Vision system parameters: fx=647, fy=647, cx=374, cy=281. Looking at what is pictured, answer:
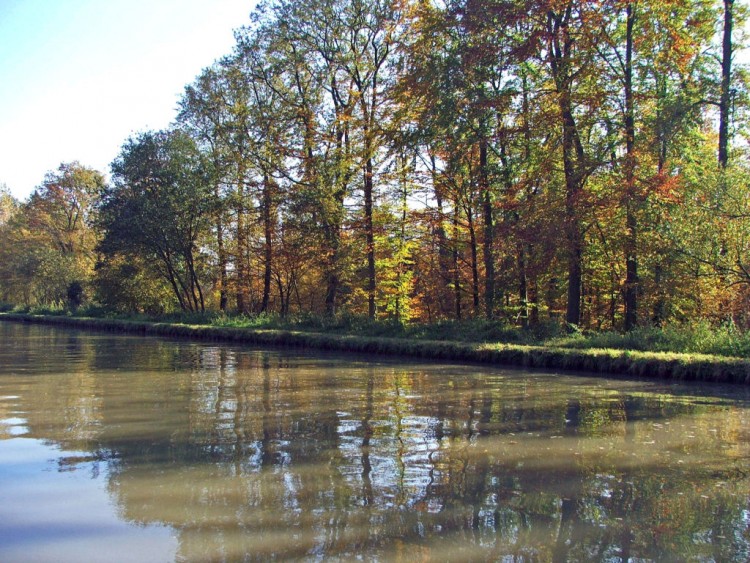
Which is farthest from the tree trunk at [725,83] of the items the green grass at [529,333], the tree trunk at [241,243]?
the tree trunk at [241,243]

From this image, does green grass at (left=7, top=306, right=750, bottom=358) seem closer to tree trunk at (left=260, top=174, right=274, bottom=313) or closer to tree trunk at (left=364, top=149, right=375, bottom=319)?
tree trunk at (left=364, top=149, right=375, bottom=319)

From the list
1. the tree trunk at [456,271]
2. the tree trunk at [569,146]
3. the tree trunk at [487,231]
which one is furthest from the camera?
the tree trunk at [456,271]

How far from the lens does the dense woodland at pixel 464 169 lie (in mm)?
16078

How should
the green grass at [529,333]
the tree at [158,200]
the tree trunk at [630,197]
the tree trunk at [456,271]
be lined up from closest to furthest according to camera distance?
1. the green grass at [529,333]
2. the tree trunk at [630,197]
3. the tree trunk at [456,271]
4. the tree at [158,200]

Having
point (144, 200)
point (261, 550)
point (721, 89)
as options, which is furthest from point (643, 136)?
point (144, 200)

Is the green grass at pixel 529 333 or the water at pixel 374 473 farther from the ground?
the green grass at pixel 529 333

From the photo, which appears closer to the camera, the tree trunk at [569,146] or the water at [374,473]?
the water at [374,473]

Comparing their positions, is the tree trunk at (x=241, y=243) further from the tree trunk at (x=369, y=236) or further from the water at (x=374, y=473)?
the water at (x=374, y=473)

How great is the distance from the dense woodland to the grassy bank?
302 cm

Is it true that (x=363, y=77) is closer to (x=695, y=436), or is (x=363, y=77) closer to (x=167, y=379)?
(x=167, y=379)

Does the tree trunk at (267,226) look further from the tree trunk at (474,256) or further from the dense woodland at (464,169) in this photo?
the tree trunk at (474,256)

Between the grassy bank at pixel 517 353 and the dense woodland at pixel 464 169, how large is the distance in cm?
302

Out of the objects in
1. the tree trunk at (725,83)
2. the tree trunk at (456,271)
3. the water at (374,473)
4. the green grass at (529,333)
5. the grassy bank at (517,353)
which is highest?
the tree trunk at (725,83)

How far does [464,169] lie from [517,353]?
27.6 ft
